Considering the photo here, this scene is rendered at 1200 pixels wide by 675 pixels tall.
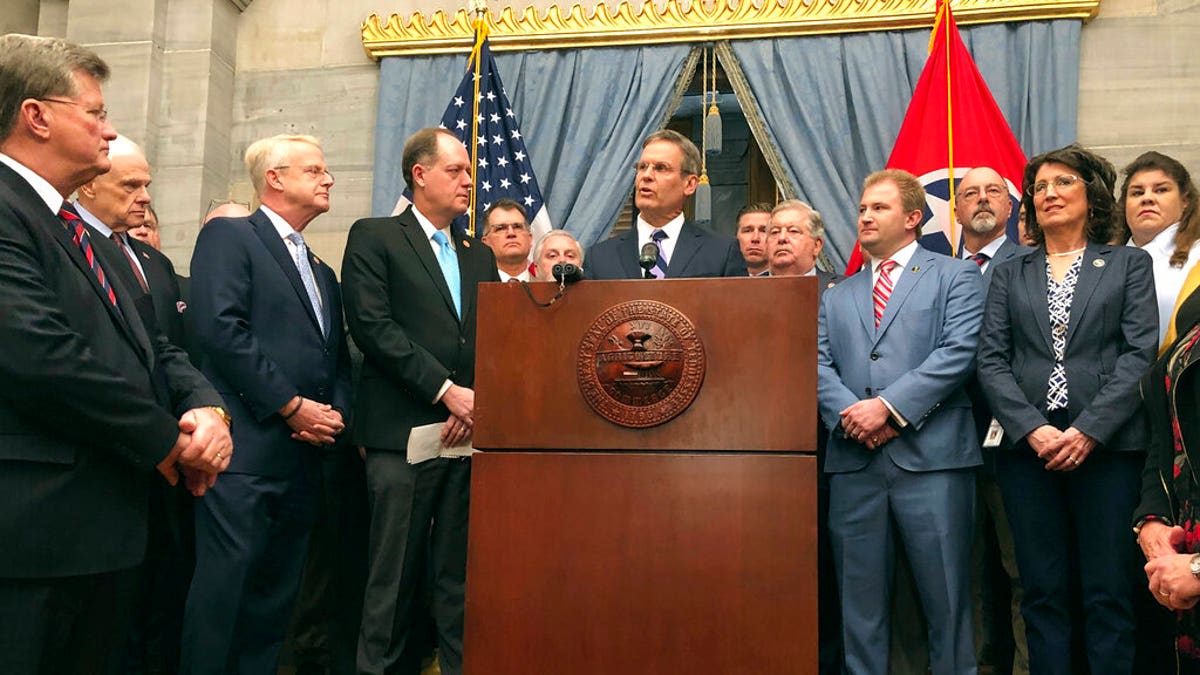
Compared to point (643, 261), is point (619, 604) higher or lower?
lower

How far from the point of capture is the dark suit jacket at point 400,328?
3258 millimetres

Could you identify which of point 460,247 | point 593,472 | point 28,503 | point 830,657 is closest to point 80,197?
point 460,247

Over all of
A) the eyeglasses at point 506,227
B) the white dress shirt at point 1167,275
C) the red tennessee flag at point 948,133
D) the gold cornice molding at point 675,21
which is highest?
the gold cornice molding at point 675,21

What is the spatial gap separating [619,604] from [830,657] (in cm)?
159

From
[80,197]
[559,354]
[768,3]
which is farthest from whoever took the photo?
[768,3]

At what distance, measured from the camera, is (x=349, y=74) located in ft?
20.3

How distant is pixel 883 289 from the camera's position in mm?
3498

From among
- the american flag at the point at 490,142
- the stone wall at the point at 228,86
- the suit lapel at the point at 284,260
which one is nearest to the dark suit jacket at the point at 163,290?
the suit lapel at the point at 284,260

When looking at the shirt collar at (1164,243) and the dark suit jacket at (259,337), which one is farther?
the shirt collar at (1164,243)

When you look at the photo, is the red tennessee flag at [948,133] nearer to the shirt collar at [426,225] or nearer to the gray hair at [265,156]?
the shirt collar at [426,225]

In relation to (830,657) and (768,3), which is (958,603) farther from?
(768,3)

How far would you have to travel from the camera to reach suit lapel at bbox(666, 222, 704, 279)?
11.9ft

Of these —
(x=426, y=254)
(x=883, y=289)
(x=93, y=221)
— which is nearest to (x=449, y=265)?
(x=426, y=254)

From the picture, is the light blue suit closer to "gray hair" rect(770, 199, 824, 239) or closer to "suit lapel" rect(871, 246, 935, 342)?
"suit lapel" rect(871, 246, 935, 342)
